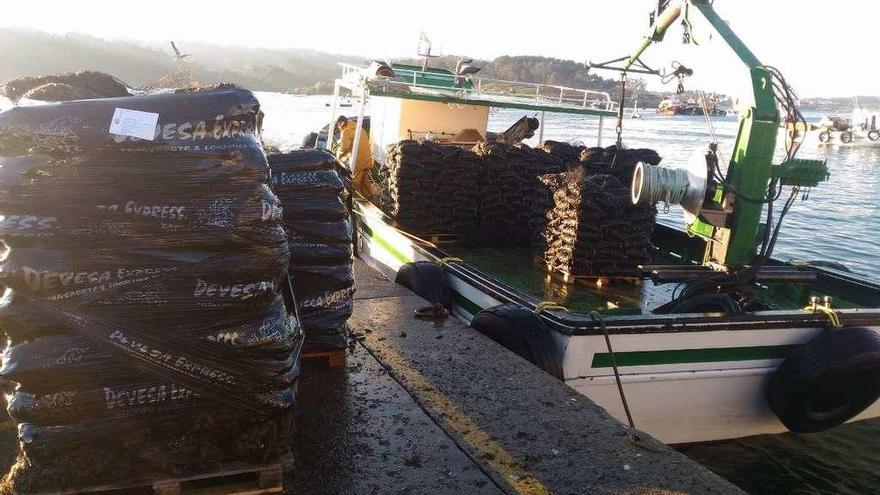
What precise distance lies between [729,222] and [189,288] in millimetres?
5154

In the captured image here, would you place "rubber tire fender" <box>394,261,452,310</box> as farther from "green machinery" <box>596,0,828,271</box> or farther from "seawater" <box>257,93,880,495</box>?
"seawater" <box>257,93,880,495</box>

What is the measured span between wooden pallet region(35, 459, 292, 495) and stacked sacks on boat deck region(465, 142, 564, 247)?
6278mm

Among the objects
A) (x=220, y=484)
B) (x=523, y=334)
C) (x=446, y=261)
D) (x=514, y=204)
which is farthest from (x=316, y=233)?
(x=514, y=204)

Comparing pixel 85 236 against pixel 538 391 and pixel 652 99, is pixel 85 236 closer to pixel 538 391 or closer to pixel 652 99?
pixel 538 391

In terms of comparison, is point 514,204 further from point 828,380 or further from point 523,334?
point 828,380

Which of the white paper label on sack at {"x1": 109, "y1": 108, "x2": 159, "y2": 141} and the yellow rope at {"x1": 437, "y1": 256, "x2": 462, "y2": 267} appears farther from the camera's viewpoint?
the yellow rope at {"x1": 437, "y1": 256, "x2": 462, "y2": 267}

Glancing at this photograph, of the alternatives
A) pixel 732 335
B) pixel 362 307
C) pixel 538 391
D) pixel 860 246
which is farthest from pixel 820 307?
pixel 860 246

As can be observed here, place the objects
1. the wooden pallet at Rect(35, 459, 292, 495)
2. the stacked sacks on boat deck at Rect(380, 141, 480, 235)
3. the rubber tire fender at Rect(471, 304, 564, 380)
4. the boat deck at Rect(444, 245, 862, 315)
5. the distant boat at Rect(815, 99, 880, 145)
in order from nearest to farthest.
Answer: the wooden pallet at Rect(35, 459, 292, 495), the rubber tire fender at Rect(471, 304, 564, 380), the boat deck at Rect(444, 245, 862, 315), the stacked sacks on boat deck at Rect(380, 141, 480, 235), the distant boat at Rect(815, 99, 880, 145)

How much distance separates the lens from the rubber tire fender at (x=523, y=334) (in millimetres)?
5453

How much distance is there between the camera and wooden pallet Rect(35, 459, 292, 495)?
2.87m

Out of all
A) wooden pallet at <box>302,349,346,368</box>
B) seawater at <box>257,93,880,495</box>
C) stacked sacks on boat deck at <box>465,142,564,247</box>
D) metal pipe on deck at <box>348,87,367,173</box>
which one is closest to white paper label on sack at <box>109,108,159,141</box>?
wooden pallet at <box>302,349,346,368</box>

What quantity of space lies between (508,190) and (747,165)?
3618mm

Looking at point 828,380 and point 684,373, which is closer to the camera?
point 828,380

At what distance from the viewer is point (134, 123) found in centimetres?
282
